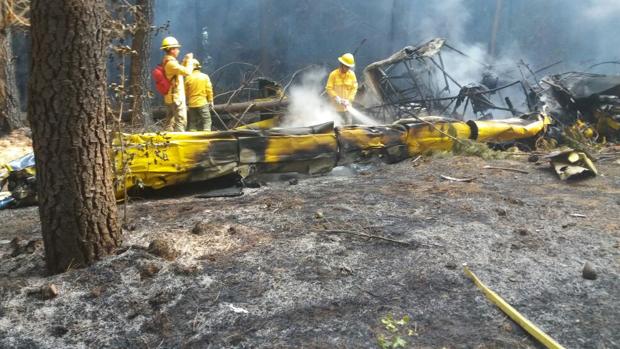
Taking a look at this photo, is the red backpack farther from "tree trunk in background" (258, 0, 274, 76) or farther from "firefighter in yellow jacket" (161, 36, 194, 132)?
"tree trunk in background" (258, 0, 274, 76)

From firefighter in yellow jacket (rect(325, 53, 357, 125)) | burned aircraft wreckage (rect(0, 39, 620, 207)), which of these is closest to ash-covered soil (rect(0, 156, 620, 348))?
burned aircraft wreckage (rect(0, 39, 620, 207))

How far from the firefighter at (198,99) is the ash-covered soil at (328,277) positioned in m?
3.35

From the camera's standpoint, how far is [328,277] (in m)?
3.43

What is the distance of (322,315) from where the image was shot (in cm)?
301

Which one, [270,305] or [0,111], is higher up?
[0,111]

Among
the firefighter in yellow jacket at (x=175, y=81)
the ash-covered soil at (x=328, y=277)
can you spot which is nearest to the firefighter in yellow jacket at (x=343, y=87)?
the firefighter in yellow jacket at (x=175, y=81)

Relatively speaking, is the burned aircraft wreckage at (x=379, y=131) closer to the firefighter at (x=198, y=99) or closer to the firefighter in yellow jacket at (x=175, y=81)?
the firefighter at (x=198, y=99)

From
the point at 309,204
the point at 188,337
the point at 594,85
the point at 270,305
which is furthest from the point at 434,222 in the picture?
the point at 594,85

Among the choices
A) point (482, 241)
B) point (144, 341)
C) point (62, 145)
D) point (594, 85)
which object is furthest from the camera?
point (594, 85)

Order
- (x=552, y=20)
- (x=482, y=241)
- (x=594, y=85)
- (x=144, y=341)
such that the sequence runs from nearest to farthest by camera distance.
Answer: (x=144, y=341)
(x=482, y=241)
(x=594, y=85)
(x=552, y=20)

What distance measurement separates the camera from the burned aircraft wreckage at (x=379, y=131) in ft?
17.2

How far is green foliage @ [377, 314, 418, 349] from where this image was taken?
8.95 feet

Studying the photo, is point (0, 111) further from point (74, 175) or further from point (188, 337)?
point (188, 337)

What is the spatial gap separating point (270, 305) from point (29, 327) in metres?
1.36
